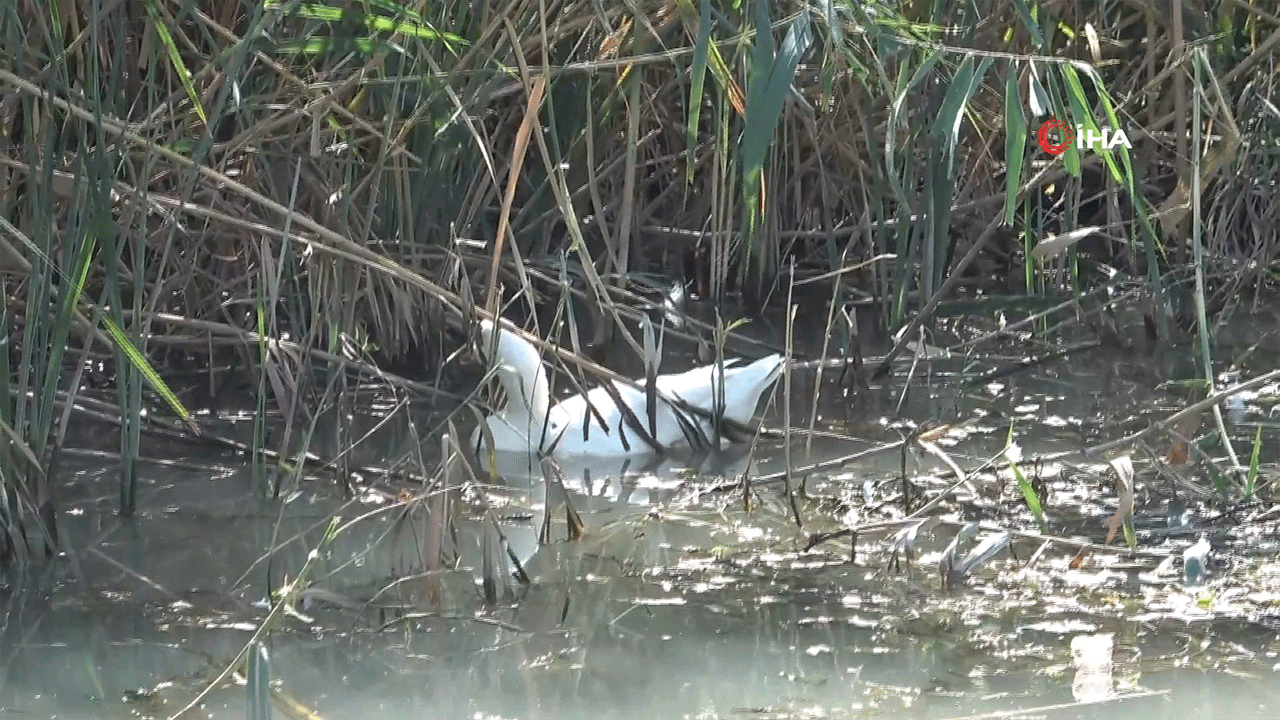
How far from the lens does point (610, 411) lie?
151 inches

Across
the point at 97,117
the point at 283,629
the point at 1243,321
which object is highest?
the point at 97,117

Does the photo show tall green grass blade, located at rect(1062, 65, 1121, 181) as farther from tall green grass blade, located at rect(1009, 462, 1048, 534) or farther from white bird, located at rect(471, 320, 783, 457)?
white bird, located at rect(471, 320, 783, 457)

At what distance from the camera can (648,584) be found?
274 cm

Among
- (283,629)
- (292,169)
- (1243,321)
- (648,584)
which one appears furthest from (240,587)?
(1243,321)

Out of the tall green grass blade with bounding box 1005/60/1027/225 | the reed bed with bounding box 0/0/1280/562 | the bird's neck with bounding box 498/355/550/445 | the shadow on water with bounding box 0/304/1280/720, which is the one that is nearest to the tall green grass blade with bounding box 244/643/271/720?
the shadow on water with bounding box 0/304/1280/720

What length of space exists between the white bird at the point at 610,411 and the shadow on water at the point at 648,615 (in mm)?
338

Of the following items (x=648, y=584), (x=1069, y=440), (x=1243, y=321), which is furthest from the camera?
(x=1243, y=321)

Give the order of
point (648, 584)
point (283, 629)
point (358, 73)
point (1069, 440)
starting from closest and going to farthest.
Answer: point (283, 629), point (648, 584), point (358, 73), point (1069, 440)

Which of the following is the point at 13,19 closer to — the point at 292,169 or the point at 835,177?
the point at 292,169

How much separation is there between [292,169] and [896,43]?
1.68 meters

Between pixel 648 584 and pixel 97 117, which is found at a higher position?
pixel 97 117

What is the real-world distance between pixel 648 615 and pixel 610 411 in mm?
1266

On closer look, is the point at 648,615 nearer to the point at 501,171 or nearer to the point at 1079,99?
the point at 1079,99

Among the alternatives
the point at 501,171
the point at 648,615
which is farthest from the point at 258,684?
the point at 501,171
